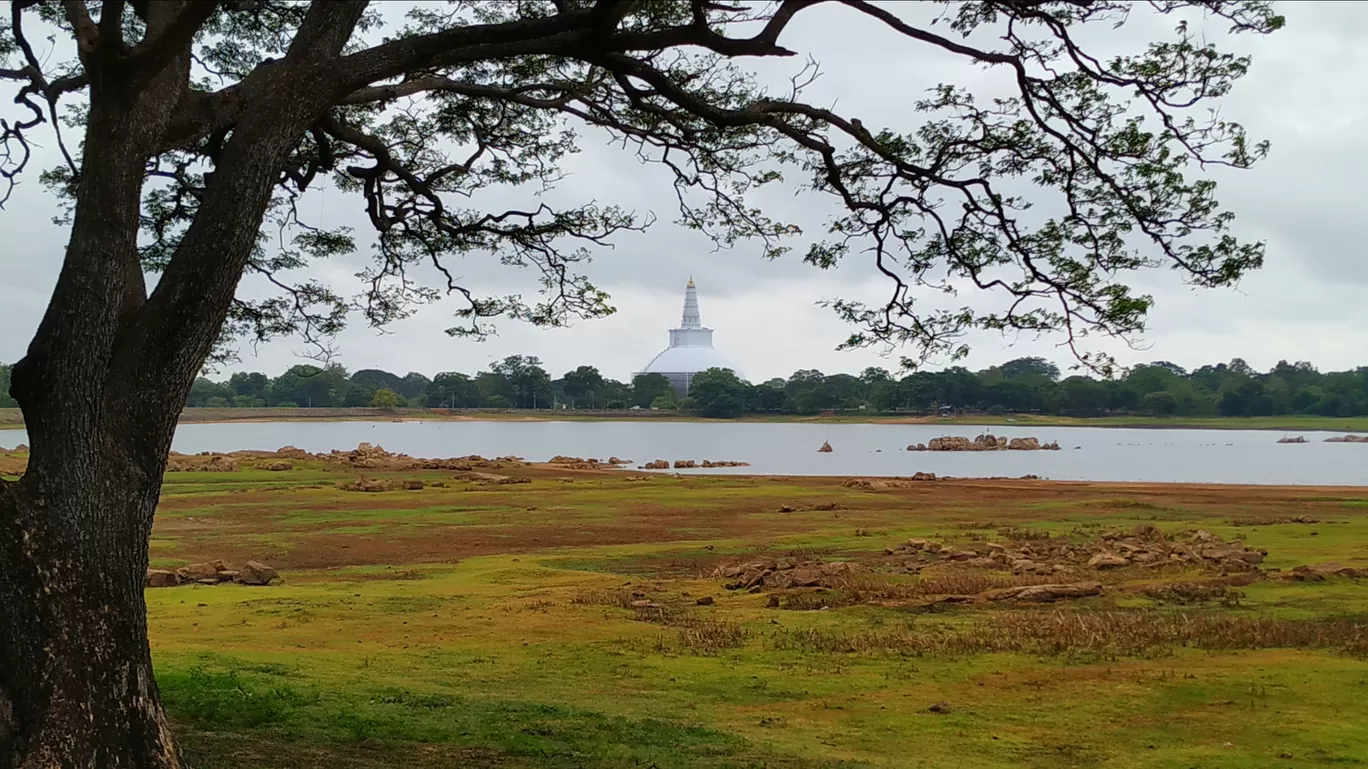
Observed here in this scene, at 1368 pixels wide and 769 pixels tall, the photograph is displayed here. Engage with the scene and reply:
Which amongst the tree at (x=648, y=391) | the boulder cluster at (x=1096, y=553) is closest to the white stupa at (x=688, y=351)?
the tree at (x=648, y=391)

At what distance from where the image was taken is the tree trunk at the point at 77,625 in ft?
16.9

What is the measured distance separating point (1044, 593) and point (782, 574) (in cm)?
364

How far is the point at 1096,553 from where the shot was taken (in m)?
18.6

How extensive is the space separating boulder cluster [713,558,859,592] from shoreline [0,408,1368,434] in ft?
273

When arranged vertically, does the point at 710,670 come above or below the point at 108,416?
below

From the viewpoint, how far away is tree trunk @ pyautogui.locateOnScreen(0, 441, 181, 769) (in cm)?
516

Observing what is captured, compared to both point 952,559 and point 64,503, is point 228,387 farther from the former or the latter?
point 64,503

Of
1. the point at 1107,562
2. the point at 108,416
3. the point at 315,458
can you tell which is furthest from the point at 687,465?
the point at 108,416

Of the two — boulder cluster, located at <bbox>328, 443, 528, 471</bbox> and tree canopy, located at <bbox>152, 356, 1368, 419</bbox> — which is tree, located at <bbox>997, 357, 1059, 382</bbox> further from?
boulder cluster, located at <bbox>328, 443, 528, 471</bbox>

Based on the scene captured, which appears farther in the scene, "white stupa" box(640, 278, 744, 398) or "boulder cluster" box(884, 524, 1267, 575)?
"white stupa" box(640, 278, 744, 398)

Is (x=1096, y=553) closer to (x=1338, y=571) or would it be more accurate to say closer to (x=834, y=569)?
(x=1338, y=571)

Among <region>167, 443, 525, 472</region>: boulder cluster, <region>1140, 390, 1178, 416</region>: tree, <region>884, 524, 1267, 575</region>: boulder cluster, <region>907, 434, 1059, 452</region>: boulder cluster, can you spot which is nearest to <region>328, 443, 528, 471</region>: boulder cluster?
<region>167, 443, 525, 472</region>: boulder cluster

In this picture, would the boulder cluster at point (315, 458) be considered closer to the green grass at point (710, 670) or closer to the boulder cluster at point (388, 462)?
the boulder cluster at point (388, 462)

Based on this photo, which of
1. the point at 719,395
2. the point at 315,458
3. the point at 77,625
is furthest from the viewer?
the point at 719,395
